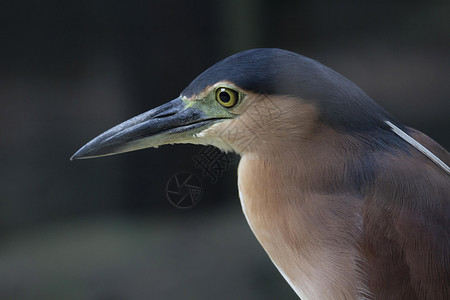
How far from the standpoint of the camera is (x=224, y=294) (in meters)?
1.71

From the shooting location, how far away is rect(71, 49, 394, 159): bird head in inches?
29.0

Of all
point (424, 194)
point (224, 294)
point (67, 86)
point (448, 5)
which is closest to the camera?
point (424, 194)

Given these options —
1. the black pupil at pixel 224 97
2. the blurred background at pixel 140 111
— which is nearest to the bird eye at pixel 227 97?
the black pupil at pixel 224 97

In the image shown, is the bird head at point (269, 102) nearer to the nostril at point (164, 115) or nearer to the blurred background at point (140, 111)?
the nostril at point (164, 115)

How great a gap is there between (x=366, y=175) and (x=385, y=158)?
1.5 inches

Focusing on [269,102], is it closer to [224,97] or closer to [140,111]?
[224,97]

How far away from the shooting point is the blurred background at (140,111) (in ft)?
3.22

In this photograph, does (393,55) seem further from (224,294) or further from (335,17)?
(224,294)

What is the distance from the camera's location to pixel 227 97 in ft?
2.49

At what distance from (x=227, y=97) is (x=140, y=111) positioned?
0.59 meters

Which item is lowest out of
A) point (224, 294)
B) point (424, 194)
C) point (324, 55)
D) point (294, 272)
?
point (224, 294)

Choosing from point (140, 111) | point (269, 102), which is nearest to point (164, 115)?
point (269, 102)

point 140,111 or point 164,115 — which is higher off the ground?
point 164,115

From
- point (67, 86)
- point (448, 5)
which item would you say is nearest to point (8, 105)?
point (67, 86)
